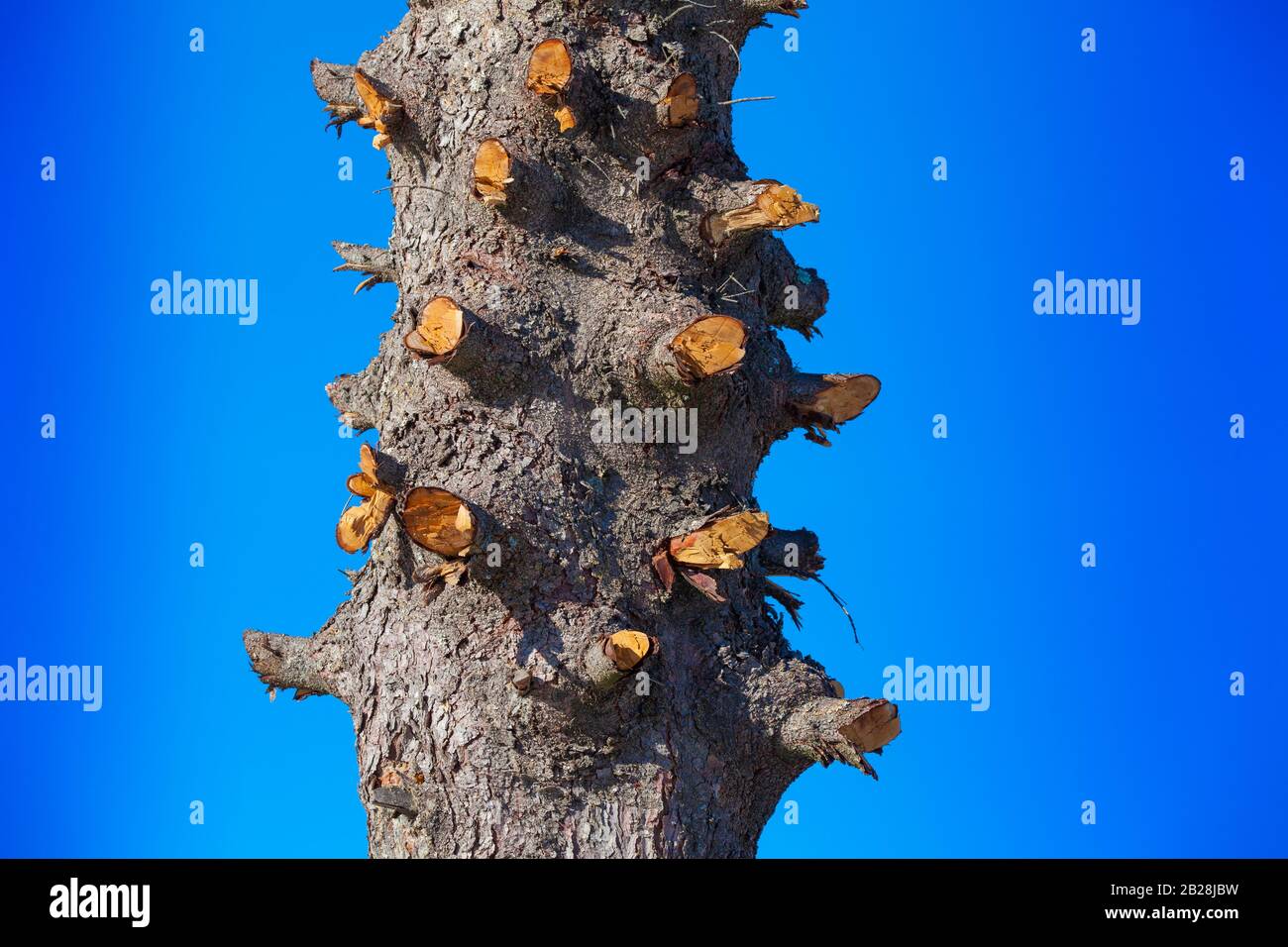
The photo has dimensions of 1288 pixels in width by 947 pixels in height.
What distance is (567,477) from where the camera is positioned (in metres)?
2.14
